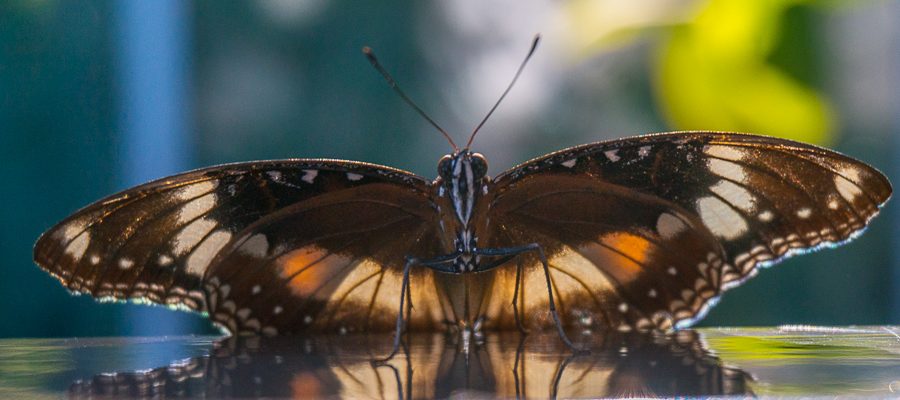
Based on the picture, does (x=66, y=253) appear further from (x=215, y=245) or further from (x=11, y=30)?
(x=11, y=30)

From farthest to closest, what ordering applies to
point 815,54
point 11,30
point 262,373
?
point 815,54 → point 11,30 → point 262,373

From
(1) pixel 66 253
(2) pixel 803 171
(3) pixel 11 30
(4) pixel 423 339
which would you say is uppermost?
(3) pixel 11 30

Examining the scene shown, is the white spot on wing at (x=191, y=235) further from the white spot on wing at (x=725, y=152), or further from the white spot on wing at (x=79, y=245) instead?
the white spot on wing at (x=725, y=152)

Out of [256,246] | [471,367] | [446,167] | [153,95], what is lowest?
[471,367]

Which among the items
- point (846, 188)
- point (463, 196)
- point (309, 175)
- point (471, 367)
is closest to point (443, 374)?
point (471, 367)

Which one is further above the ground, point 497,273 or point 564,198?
point 564,198

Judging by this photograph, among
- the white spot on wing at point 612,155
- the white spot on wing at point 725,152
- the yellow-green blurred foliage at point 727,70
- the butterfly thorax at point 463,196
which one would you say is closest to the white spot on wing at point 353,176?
the butterfly thorax at point 463,196

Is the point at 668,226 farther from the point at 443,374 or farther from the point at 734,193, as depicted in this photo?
the point at 443,374

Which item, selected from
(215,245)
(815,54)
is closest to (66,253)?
(215,245)
